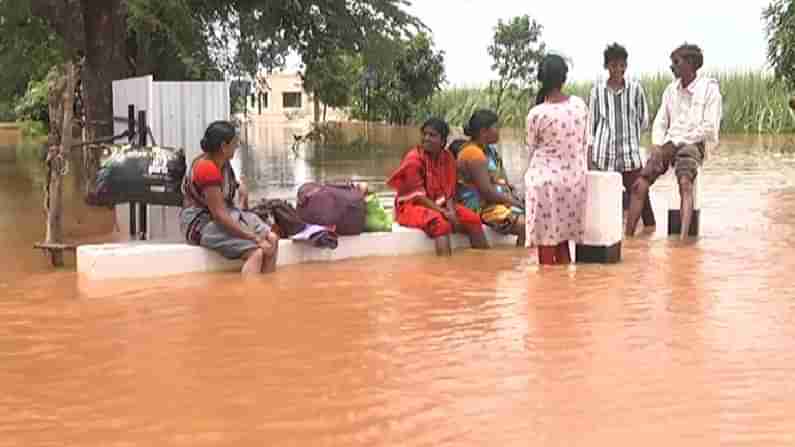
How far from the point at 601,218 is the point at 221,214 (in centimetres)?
277

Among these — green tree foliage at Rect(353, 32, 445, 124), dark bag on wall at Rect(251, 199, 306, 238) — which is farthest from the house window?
dark bag on wall at Rect(251, 199, 306, 238)

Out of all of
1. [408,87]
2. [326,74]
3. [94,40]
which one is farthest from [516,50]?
[94,40]

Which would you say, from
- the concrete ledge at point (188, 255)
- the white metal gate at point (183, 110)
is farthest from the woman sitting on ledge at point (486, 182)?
the white metal gate at point (183, 110)

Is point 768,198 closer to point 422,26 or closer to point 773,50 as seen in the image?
point 422,26

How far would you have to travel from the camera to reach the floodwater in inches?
175

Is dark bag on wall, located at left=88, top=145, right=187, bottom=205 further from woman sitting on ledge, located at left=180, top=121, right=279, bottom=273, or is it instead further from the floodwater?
the floodwater

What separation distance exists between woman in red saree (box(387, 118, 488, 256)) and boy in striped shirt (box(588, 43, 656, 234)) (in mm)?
1516

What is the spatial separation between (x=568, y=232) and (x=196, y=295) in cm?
283

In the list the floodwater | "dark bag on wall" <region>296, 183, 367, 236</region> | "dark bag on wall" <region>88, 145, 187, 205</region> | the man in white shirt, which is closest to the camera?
the floodwater

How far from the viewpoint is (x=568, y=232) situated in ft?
27.6

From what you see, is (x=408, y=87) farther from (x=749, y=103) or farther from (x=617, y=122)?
(x=617, y=122)

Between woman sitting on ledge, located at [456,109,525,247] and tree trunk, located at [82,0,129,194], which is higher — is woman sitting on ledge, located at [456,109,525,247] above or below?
below

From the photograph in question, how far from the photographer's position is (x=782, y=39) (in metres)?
23.3

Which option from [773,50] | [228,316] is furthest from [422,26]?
[228,316]
